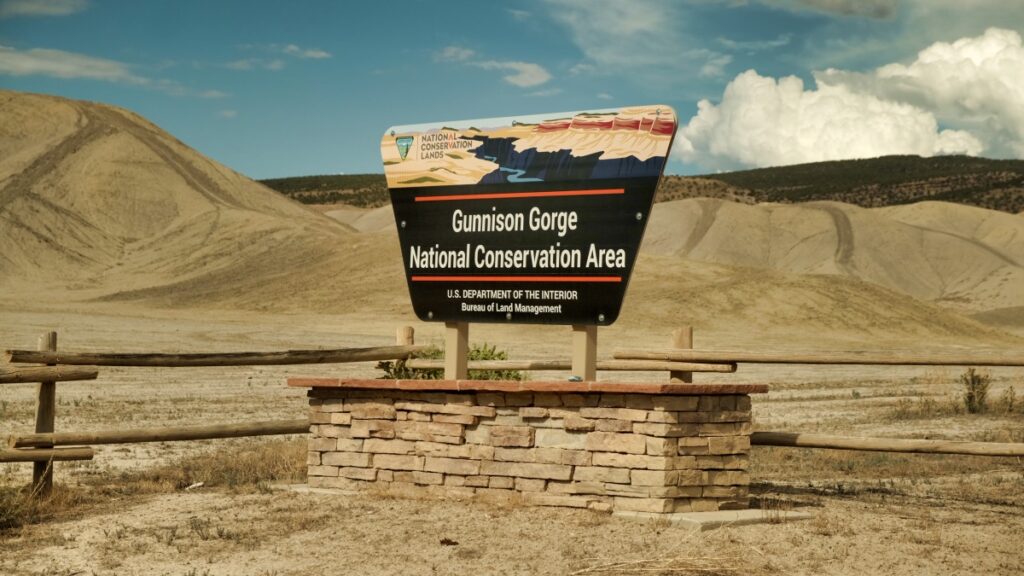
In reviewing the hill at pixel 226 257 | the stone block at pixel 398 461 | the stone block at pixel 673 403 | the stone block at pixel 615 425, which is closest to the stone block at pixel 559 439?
the stone block at pixel 615 425

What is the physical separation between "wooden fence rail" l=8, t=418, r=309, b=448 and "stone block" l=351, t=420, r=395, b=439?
1256 mm

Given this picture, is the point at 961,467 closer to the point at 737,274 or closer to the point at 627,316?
the point at 627,316

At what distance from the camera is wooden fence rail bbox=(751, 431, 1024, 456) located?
8.09 metres

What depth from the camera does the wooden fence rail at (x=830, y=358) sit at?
27.8 ft

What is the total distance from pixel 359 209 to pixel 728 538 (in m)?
120

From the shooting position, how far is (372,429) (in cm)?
898

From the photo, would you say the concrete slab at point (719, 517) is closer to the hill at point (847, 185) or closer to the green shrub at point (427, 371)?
the green shrub at point (427, 371)

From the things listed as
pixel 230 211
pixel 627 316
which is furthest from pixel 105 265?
pixel 627 316

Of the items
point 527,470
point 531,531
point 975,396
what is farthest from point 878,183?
point 531,531

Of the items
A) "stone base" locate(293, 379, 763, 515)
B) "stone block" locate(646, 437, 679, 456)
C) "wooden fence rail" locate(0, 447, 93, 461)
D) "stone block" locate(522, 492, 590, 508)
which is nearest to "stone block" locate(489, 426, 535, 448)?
"stone base" locate(293, 379, 763, 515)

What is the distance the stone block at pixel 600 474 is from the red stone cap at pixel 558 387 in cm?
55

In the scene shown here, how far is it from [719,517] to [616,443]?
85cm

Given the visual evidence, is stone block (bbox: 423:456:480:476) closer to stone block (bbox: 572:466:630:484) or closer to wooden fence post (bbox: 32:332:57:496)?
stone block (bbox: 572:466:630:484)

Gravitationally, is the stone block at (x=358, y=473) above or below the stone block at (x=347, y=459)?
below
